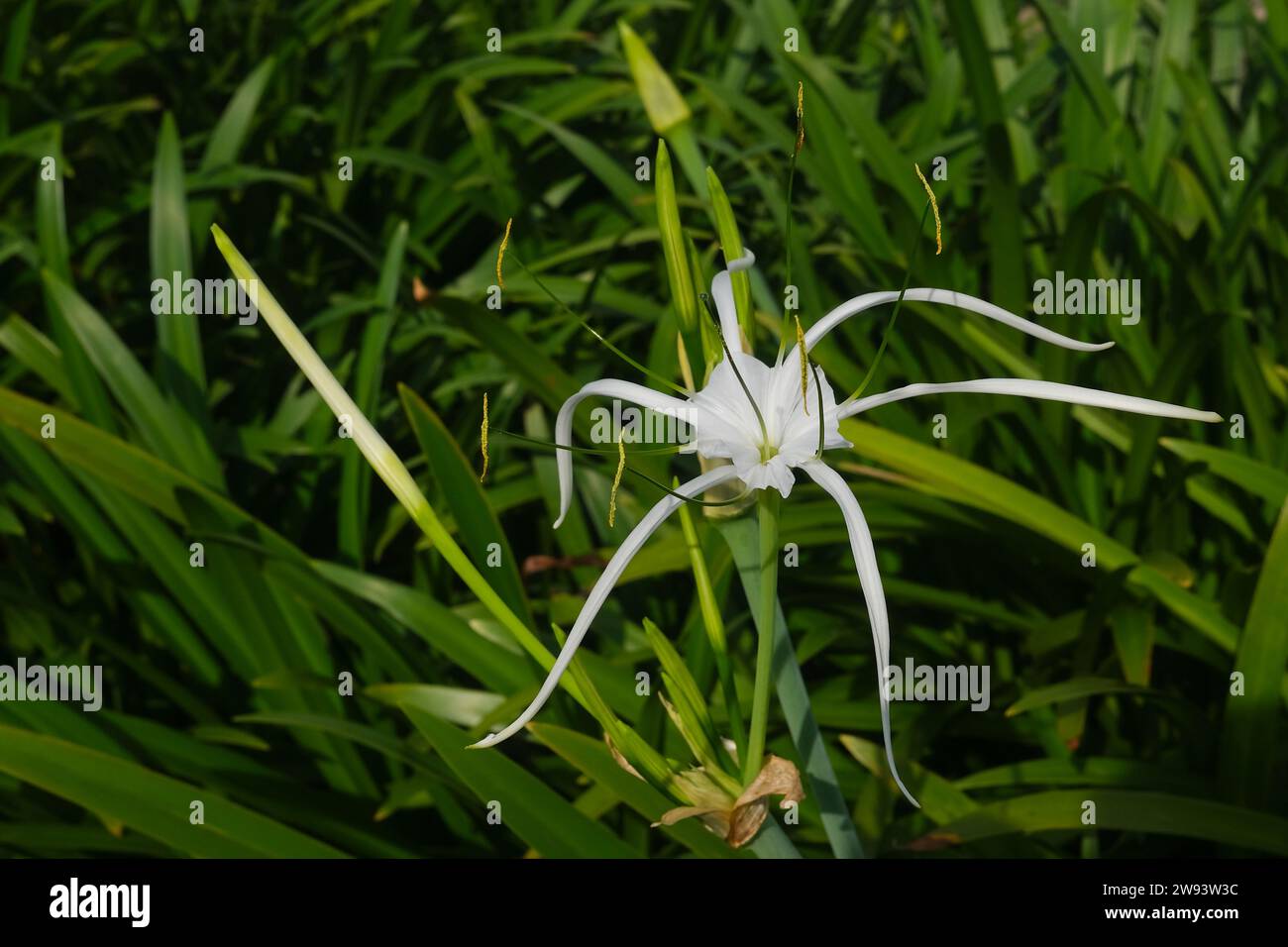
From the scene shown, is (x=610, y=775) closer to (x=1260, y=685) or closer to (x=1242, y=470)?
(x=1260, y=685)

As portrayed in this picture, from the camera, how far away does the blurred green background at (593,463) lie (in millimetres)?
Result: 919

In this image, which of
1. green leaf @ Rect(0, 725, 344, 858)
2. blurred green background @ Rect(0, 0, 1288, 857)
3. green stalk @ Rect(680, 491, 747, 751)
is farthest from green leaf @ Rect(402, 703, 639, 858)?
green stalk @ Rect(680, 491, 747, 751)

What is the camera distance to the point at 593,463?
1.33 metres

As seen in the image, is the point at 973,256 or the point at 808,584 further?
the point at 973,256

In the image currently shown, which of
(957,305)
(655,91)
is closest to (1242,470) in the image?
(655,91)

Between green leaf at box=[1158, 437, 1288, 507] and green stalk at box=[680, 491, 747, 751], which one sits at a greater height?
green leaf at box=[1158, 437, 1288, 507]

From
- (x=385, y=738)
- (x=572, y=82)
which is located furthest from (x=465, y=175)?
(x=385, y=738)

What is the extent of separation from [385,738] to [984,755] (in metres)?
0.65

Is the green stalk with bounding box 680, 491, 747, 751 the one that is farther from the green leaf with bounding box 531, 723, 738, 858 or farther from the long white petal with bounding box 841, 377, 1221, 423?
the green leaf with bounding box 531, 723, 738, 858

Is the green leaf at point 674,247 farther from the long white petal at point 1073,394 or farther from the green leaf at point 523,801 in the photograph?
the green leaf at point 523,801

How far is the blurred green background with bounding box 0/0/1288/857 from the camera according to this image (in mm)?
919

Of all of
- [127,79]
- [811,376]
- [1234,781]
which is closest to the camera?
[811,376]

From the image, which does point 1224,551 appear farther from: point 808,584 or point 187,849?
point 187,849

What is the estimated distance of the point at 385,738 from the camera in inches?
35.9
